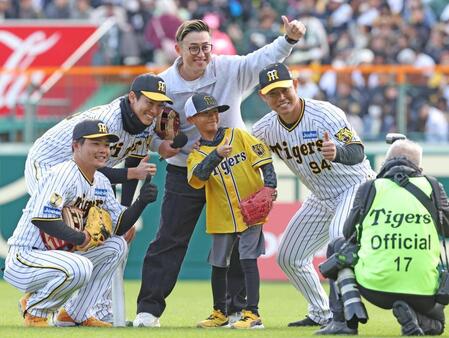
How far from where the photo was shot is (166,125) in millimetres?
9734

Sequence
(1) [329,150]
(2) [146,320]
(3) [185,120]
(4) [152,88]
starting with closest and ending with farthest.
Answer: (1) [329,150] → (4) [152,88] → (2) [146,320] → (3) [185,120]

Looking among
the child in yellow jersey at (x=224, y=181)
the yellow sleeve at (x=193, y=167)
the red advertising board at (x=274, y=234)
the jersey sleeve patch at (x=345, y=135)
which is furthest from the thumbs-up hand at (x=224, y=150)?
the red advertising board at (x=274, y=234)

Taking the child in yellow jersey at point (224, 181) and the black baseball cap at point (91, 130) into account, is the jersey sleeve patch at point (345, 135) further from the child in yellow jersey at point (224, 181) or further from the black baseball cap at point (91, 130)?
the black baseball cap at point (91, 130)

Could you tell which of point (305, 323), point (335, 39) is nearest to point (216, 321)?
point (305, 323)

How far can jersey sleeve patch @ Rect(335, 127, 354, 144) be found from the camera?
923 cm

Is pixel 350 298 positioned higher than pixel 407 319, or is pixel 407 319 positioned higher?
pixel 350 298

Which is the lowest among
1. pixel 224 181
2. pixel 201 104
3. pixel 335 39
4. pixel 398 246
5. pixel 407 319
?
pixel 407 319

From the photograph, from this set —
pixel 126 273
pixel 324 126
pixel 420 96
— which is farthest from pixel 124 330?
pixel 420 96

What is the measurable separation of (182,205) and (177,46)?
Answer: 1259 millimetres

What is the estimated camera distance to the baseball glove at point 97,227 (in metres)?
9.02

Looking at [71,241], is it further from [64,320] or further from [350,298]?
[350,298]

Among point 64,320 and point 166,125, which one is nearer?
point 64,320

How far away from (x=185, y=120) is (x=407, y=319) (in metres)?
2.75

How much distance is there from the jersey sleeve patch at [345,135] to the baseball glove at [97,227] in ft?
5.88
